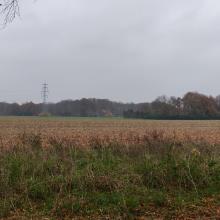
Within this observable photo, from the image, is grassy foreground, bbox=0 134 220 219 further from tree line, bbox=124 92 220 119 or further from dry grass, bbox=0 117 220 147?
tree line, bbox=124 92 220 119

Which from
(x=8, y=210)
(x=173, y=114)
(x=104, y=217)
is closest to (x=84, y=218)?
(x=104, y=217)

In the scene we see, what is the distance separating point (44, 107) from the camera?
130 meters

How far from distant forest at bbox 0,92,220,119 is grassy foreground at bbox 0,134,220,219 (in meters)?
99.1

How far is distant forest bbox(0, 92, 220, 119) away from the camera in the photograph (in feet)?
368

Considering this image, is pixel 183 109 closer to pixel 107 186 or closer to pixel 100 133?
pixel 100 133

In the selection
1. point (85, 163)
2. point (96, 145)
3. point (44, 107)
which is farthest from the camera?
point (44, 107)

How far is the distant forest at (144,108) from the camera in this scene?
368 ft

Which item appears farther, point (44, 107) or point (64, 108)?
point (64, 108)

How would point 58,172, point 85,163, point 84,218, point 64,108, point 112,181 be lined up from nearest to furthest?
1. point 84,218
2. point 112,181
3. point 58,172
4. point 85,163
5. point 64,108

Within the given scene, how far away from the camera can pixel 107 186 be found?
30.1 ft

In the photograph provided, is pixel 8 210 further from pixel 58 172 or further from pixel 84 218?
pixel 58 172

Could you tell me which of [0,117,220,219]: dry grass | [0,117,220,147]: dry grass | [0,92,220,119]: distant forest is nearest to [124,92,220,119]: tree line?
[0,92,220,119]: distant forest

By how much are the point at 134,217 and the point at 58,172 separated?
2873 millimetres

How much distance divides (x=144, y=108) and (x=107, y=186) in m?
108
